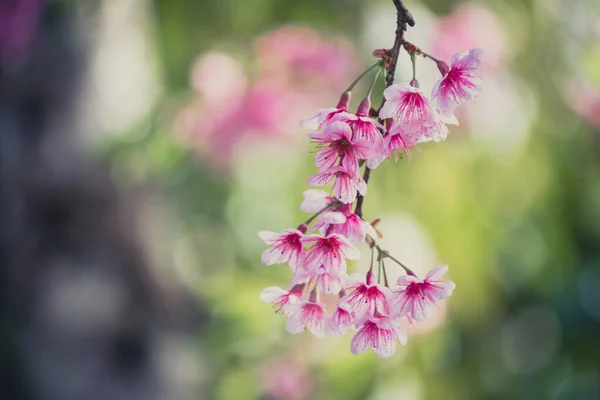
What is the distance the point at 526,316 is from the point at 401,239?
1131 millimetres

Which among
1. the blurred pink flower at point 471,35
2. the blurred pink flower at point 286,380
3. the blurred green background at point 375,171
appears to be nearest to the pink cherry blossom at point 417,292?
the blurred green background at point 375,171

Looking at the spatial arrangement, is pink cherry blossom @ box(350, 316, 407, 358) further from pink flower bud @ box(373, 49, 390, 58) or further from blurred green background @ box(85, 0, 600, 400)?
blurred green background @ box(85, 0, 600, 400)

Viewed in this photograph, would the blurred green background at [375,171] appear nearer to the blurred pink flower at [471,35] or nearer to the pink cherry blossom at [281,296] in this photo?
the blurred pink flower at [471,35]

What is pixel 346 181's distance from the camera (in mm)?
507

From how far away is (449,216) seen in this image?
Answer: 187 centimetres

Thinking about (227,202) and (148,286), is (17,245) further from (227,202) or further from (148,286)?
(227,202)

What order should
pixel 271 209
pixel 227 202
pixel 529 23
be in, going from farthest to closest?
pixel 227 202 → pixel 271 209 → pixel 529 23

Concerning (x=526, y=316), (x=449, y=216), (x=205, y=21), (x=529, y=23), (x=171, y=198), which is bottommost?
(x=449, y=216)

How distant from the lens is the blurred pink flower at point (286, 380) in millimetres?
1914

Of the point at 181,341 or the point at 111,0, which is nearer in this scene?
the point at 111,0

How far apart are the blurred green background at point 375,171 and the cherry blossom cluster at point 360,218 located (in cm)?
98

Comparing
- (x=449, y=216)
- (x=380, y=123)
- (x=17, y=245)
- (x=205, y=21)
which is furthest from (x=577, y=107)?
(x=380, y=123)

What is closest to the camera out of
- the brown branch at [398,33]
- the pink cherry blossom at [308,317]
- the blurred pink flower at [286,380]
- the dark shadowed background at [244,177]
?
the brown branch at [398,33]

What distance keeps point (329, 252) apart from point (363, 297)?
0.04m
